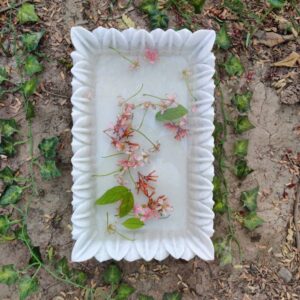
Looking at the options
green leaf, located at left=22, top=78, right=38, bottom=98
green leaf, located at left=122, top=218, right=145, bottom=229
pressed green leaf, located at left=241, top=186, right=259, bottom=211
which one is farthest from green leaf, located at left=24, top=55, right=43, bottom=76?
pressed green leaf, located at left=241, top=186, right=259, bottom=211

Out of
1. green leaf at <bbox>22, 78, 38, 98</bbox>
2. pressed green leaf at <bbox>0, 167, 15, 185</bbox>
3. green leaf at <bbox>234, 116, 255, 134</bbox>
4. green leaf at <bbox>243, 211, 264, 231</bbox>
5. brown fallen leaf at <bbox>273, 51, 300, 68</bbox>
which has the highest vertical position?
brown fallen leaf at <bbox>273, 51, 300, 68</bbox>

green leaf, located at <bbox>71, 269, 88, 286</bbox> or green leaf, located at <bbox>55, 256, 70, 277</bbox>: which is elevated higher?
green leaf, located at <bbox>55, 256, 70, 277</bbox>

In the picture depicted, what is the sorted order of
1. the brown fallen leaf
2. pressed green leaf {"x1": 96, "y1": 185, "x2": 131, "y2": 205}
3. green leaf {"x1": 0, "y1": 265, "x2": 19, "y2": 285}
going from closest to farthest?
pressed green leaf {"x1": 96, "y1": 185, "x2": 131, "y2": 205}, green leaf {"x1": 0, "y1": 265, "x2": 19, "y2": 285}, the brown fallen leaf

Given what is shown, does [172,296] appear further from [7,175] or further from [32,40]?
[32,40]

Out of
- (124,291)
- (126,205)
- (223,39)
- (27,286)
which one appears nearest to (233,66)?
(223,39)

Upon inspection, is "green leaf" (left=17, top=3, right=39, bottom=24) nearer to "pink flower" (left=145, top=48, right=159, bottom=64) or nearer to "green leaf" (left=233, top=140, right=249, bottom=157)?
"pink flower" (left=145, top=48, right=159, bottom=64)

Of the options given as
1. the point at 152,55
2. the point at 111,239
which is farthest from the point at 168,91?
the point at 111,239

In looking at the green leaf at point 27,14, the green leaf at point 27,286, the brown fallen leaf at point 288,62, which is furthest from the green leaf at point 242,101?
the green leaf at point 27,286
